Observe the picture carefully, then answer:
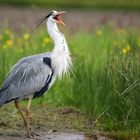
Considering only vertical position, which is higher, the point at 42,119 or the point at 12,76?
the point at 12,76

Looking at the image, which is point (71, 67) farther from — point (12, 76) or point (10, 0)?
point (10, 0)

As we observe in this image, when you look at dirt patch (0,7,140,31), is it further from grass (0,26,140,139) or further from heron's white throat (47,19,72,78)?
heron's white throat (47,19,72,78)

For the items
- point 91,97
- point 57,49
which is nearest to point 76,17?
point 91,97

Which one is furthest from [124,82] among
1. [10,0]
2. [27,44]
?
[10,0]

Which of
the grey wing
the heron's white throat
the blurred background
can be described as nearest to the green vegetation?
the blurred background

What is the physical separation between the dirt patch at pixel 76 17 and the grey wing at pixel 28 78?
36.0ft

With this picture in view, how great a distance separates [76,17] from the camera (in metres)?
24.2

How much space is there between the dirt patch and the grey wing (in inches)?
432

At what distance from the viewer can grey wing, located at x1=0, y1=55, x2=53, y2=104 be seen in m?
9.49

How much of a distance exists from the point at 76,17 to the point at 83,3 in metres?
5.27

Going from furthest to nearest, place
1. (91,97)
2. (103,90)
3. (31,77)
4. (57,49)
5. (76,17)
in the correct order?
1. (76,17)
2. (91,97)
3. (103,90)
4. (57,49)
5. (31,77)

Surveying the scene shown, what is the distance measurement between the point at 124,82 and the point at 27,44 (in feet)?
14.6

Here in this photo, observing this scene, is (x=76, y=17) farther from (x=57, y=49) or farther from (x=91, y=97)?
(x=57, y=49)

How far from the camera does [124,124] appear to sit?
968 cm
